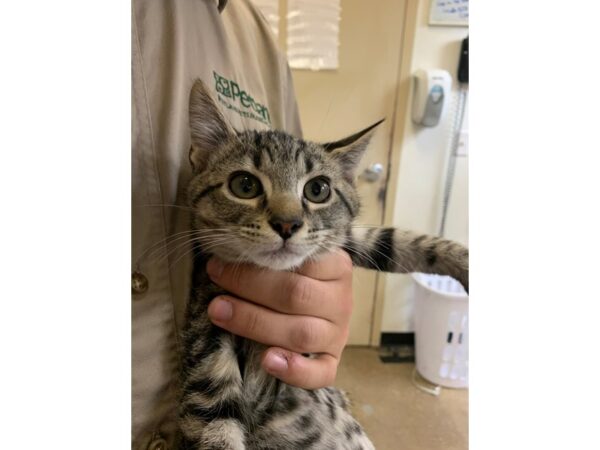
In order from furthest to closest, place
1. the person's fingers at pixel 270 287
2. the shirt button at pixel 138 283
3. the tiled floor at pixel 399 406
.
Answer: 1. the tiled floor at pixel 399 406
2. the person's fingers at pixel 270 287
3. the shirt button at pixel 138 283

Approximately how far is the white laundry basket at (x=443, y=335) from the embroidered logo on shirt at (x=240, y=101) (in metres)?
1.07

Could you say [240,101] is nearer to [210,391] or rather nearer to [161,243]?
[161,243]

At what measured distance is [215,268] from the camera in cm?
49

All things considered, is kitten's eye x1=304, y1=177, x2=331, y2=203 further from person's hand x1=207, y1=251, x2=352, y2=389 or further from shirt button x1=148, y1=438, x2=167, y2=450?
shirt button x1=148, y1=438, x2=167, y2=450

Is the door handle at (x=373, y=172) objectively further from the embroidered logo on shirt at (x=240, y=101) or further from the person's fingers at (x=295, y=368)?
the person's fingers at (x=295, y=368)

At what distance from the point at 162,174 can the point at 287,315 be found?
23 centimetres

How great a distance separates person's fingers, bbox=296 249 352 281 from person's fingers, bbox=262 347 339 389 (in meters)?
0.11

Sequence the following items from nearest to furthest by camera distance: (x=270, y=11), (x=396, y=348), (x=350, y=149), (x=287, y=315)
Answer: (x=287, y=315) < (x=350, y=149) < (x=270, y=11) < (x=396, y=348)

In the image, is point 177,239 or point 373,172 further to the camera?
point 373,172

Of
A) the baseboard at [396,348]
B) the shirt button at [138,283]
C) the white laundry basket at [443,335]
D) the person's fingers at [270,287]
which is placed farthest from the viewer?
the baseboard at [396,348]

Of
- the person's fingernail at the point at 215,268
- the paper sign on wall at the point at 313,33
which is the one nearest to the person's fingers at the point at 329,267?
the person's fingernail at the point at 215,268

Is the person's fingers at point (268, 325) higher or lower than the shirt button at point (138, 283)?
lower

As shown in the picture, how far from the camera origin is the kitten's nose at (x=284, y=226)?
44cm

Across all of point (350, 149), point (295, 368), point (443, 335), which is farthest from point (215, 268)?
point (443, 335)
